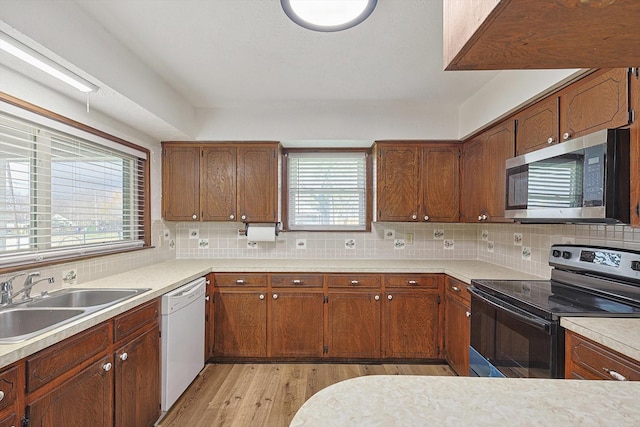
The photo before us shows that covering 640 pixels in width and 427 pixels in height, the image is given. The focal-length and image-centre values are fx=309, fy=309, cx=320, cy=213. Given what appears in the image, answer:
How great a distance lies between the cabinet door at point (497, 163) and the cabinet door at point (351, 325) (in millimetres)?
1215

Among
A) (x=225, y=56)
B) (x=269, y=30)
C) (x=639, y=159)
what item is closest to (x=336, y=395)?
(x=639, y=159)

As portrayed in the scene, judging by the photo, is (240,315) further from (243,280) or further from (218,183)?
(218,183)

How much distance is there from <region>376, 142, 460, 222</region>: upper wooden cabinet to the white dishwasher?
69.4 inches

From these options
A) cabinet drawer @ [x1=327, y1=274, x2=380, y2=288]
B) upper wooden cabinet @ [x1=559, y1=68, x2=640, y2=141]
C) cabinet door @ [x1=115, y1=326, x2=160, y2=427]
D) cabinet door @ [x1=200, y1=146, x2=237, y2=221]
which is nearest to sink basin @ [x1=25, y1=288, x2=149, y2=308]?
cabinet door @ [x1=115, y1=326, x2=160, y2=427]

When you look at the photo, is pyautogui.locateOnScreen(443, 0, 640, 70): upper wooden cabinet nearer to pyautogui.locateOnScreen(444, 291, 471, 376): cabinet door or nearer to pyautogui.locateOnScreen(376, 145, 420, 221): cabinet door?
pyautogui.locateOnScreen(444, 291, 471, 376): cabinet door

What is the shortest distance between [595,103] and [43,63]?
8.94 ft

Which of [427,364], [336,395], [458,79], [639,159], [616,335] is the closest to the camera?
[336,395]

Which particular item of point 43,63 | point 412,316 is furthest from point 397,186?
point 43,63

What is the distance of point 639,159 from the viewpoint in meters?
1.32

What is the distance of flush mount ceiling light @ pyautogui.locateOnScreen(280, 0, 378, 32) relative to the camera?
147 cm

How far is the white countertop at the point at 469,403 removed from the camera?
1.91 ft

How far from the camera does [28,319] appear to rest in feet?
5.24

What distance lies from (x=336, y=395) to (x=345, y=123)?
8.75 ft

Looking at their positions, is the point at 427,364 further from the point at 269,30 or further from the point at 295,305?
the point at 269,30
